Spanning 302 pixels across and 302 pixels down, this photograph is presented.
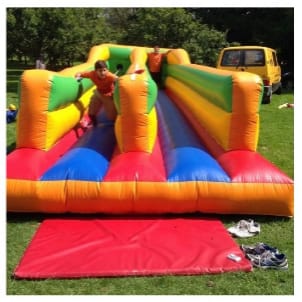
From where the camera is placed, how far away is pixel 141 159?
4.24m

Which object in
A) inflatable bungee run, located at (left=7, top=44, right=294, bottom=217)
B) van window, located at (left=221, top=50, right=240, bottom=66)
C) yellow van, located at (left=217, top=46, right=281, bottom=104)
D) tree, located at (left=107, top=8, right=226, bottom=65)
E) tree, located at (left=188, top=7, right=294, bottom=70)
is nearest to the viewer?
inflatable bungee run, located at (left=7, top=44, right=294, bottom=217)

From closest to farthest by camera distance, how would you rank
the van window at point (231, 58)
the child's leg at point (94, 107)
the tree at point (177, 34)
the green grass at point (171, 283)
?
1. the green grass at point (171, 283)
2. the child's leg at point (94, 107)
3. the van window at point (231, 58)
4. the tree at point (177, 34)

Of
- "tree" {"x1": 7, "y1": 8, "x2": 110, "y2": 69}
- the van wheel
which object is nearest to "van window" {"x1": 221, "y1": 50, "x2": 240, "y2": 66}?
the van wheel

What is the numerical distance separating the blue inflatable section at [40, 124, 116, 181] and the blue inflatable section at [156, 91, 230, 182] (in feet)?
2.02

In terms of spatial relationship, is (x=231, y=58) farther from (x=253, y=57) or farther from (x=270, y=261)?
(x=270, y=261)

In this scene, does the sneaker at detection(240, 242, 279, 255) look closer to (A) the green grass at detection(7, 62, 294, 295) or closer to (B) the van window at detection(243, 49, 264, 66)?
(A) the green grass at detection(7, 62, 294, 295)

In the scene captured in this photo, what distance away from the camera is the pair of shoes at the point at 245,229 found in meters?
3.63

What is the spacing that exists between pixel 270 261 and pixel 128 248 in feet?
3.41

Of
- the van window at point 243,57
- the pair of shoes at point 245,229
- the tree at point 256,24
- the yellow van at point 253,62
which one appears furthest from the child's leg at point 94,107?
the tree at point 256,24

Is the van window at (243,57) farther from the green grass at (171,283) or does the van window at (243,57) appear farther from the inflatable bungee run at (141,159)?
the green grass at (171,283)

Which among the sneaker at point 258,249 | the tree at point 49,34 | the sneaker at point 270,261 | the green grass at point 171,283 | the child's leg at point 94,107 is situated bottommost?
the green grass at point 171,283

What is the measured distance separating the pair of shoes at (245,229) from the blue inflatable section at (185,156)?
42 cm

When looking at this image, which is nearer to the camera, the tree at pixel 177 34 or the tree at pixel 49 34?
the tree at pixel 49 34

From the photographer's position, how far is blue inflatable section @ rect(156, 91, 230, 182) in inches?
157
